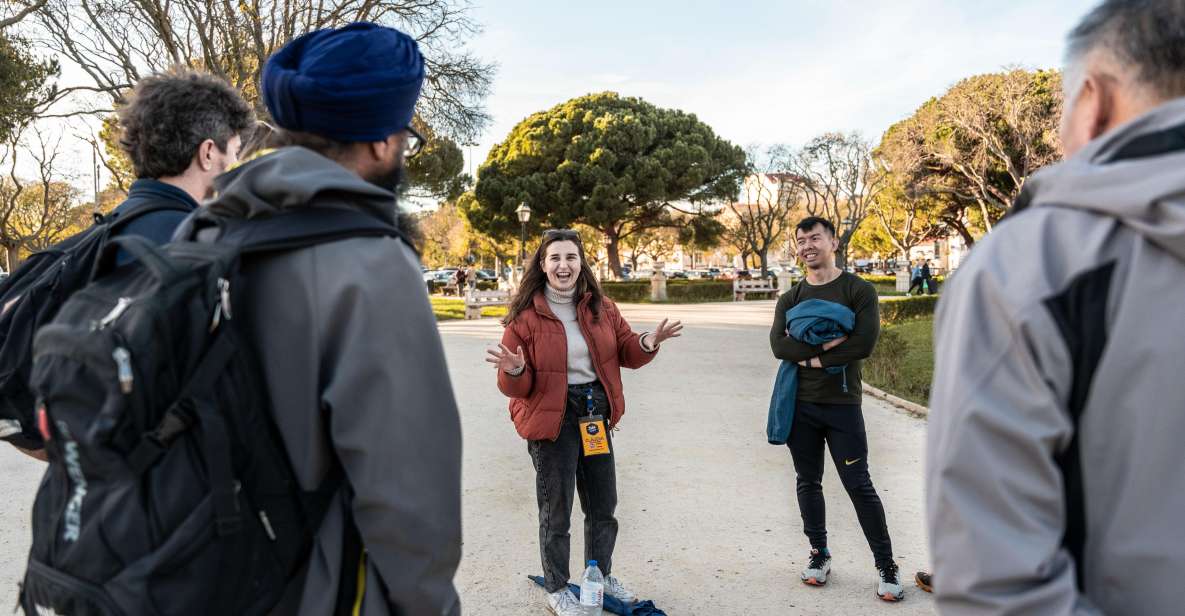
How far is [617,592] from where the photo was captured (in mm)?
3893

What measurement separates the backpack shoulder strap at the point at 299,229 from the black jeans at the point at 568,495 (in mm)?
2476

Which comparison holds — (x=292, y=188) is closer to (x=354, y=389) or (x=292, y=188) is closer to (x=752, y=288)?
(x=354, y=389)

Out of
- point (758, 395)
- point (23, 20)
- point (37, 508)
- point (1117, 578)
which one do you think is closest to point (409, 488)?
point (37, 508)

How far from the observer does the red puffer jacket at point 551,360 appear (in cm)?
378

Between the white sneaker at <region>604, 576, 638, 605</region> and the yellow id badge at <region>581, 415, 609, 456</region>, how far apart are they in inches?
25.4

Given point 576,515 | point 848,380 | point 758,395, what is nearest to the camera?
point 848,380

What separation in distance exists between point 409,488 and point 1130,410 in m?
1.19

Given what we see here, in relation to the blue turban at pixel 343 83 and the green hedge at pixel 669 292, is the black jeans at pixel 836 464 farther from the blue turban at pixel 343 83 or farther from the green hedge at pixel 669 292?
the green hedge at pixel 669 292

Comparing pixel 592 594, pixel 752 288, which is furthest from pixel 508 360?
pixel 752 288

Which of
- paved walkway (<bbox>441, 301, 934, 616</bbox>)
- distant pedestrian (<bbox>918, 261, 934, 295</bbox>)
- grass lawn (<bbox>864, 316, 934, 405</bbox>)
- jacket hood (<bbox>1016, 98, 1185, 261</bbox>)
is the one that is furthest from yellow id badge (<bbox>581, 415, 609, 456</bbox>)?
distant pedestrian (<bbox>918, 261, 934, 295</bbox>)

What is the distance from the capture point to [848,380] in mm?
4082

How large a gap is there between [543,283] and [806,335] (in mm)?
1391

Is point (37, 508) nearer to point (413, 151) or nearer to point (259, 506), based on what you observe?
point (259, 506)

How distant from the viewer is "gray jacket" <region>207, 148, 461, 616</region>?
1.43 metres
